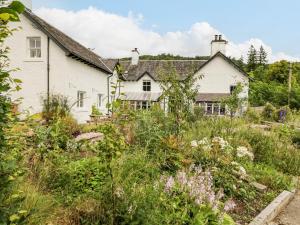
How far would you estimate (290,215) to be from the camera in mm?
6211

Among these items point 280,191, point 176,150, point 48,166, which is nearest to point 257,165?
point 280,191

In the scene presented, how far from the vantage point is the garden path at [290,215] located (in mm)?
5828

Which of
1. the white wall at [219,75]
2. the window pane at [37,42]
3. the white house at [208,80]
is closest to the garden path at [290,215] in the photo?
the window pane at [37,42]

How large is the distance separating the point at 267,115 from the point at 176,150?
20.5 meters

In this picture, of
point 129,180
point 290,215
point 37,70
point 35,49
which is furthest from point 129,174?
point 35,49

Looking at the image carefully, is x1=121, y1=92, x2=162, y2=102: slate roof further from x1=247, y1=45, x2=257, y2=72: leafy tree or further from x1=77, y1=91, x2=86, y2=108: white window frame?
x1=247, y1=45, x2=257, y2=72: leafy tree

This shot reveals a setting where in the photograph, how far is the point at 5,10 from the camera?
1593mm

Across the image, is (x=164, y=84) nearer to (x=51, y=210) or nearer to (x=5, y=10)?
(x=51, y=210)

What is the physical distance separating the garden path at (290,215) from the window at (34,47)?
15.7m

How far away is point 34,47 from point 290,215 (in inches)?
643

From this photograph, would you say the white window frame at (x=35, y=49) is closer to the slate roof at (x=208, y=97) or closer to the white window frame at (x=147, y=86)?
the white window frame at (x=147, y=86)

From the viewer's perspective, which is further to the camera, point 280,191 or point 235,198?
point 280,191

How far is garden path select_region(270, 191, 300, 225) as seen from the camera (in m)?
5.83

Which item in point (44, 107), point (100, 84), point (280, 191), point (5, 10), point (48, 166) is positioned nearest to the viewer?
point (5, 10)
